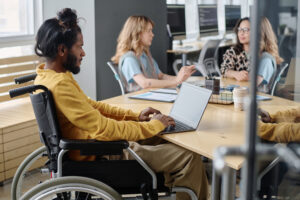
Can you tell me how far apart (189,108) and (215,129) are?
19 cm

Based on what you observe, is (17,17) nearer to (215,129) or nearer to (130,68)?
(130,68)

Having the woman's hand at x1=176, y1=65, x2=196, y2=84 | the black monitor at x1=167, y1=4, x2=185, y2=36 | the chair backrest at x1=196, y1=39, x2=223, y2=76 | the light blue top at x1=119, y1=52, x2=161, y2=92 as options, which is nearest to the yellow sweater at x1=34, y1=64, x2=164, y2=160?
the woman's hand at x1=176, y1=65, x2=196, y2=84

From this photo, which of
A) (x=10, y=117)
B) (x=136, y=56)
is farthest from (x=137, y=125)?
(x=10, y=117)

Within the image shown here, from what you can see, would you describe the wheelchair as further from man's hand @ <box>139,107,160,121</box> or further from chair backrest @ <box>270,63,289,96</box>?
chair backrest @ <box>270,63,289,96</box>

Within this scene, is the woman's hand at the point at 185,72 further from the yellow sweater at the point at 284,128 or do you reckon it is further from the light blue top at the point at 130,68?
the yellow sweater at the point at 284,128

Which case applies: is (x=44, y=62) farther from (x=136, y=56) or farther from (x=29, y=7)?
(x=29, y=7)

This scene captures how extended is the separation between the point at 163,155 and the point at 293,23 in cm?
115

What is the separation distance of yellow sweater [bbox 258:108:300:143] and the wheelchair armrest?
749mm

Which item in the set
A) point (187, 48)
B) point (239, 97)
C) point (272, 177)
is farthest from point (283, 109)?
point (187, 48)

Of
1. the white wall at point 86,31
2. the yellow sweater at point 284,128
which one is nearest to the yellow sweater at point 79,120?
the yellow sweater at point 284,128

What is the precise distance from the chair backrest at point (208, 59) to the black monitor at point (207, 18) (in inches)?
34.6

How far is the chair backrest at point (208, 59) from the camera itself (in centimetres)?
680

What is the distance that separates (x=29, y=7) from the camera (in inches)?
182

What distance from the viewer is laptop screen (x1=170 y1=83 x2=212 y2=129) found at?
2275mm
